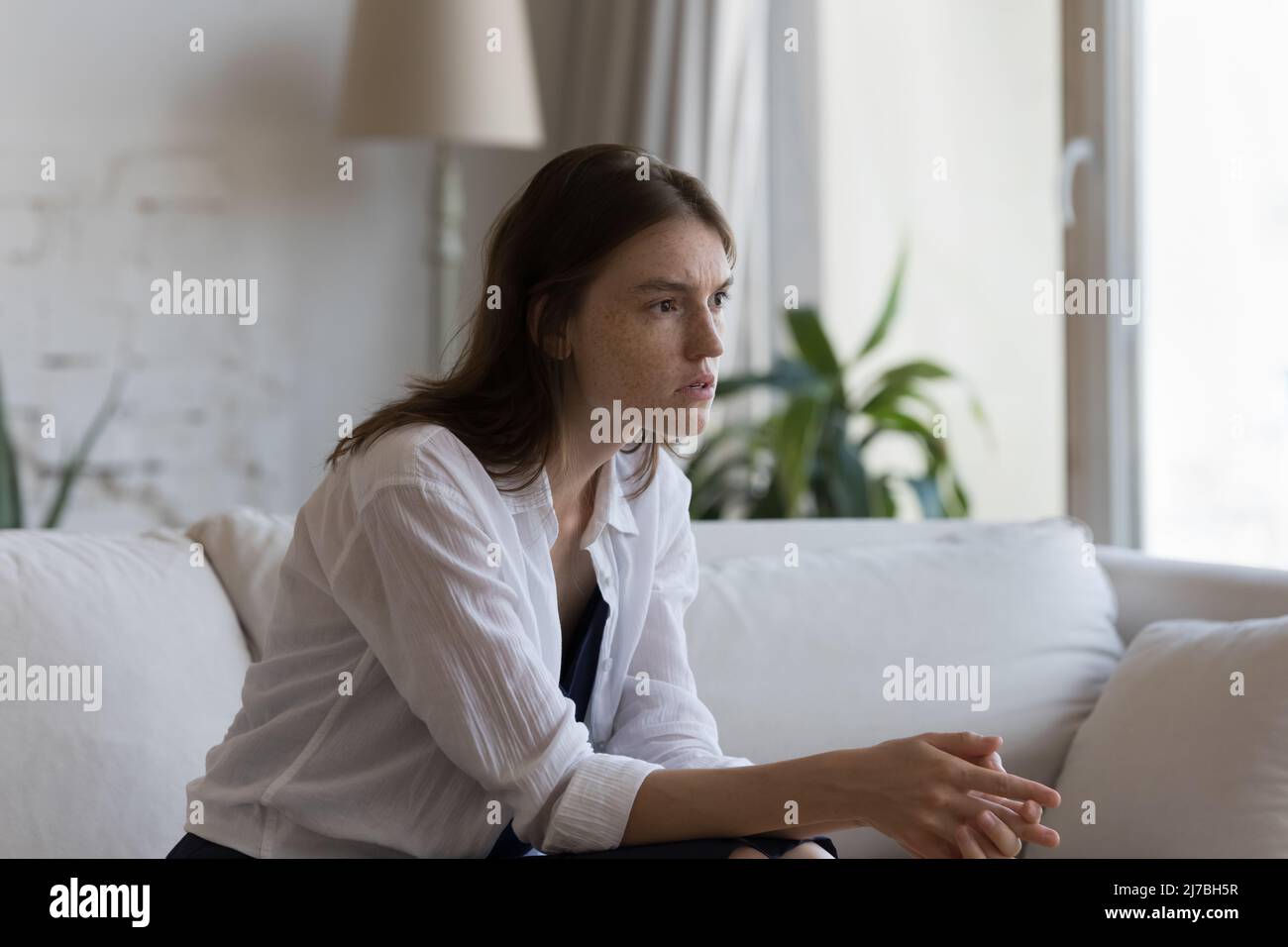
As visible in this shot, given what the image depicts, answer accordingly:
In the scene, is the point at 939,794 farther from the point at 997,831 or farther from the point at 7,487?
the point at 7,487

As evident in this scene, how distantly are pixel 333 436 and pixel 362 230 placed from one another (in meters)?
0.49

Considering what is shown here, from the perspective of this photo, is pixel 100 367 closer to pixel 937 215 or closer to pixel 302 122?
pixel 302 122

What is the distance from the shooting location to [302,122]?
3.13 meters

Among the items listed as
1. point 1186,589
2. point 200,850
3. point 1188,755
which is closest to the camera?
point 200,850

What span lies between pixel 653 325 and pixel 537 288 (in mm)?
112

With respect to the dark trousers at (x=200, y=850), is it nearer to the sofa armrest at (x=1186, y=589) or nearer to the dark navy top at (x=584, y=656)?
the dark navy top at (x=584, y=656)

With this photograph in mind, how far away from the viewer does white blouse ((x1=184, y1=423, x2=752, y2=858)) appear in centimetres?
108

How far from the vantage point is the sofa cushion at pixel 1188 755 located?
1.40m

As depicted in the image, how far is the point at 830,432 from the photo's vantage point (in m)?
2.61

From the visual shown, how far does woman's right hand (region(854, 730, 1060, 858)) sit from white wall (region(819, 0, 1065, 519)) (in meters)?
1.85

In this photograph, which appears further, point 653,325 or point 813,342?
point 813,342

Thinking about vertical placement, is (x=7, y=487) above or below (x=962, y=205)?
below

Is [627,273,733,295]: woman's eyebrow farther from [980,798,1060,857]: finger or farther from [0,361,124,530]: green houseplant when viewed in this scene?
[0,361,124,530]: green houseplant

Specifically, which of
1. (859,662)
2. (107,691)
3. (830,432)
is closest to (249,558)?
(107,691)
